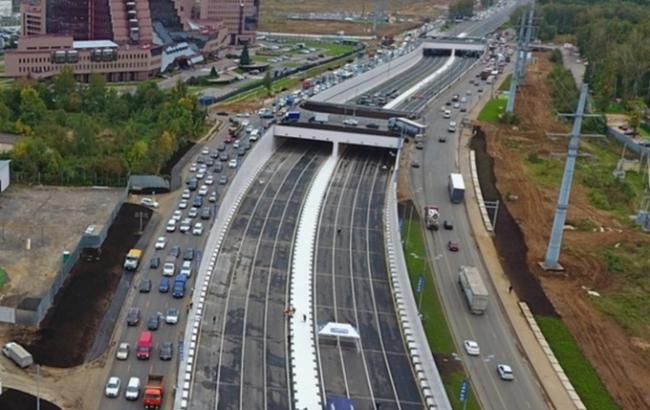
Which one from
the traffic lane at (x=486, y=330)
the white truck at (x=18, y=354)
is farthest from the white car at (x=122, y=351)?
the traffic lane at (x=486, y=330)

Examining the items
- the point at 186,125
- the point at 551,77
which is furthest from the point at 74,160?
the point at 551,77

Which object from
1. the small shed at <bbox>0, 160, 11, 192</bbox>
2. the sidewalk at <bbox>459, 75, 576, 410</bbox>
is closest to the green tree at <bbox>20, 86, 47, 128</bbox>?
the small shed at <bbox>0, 160, 11, 192</bbox>

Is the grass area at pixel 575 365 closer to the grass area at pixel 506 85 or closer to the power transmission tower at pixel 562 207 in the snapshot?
the power transmission tower at pixel 562 207

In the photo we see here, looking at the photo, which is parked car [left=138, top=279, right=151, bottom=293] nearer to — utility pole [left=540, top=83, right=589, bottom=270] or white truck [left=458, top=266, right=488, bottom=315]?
white truck [left=458, top=266, right=488, bottom=315]

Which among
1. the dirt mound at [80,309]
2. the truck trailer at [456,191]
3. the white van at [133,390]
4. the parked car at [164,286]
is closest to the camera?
the white van at [133,390]

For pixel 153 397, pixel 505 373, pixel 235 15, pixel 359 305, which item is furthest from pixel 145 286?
pixel 235 15
